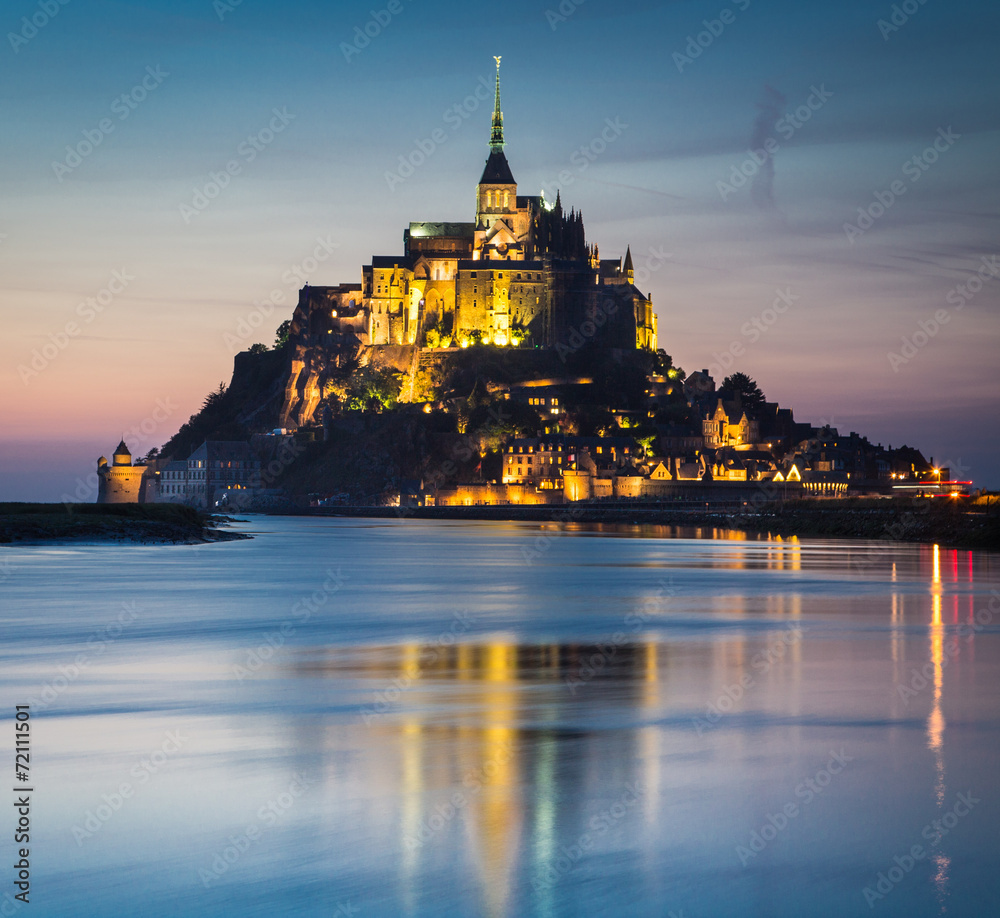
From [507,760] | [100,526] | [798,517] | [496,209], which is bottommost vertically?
[507,760]

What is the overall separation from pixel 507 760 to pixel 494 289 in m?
102

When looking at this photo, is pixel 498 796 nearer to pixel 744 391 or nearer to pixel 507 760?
pixel 507 760

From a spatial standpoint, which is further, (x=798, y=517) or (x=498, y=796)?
(x=798, y=517)

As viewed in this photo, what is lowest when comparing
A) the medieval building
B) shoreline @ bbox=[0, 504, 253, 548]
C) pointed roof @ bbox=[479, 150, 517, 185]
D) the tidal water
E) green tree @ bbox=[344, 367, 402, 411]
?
the tidal water

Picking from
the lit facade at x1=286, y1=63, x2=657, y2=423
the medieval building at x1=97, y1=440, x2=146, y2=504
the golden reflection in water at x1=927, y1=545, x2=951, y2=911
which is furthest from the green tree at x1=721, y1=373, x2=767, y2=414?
the golden reflection in water at x1=927, y1=545, x2=951, y2=911

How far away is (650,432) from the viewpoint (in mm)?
104000

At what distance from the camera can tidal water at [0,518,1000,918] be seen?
26.7 ft

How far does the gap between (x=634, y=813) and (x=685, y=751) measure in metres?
2.58

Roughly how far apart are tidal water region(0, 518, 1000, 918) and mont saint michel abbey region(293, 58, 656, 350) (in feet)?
280

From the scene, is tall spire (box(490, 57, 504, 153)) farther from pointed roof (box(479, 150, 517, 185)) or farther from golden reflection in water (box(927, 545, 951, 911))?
golden reflection in water (box(927, 545, 951, 911))

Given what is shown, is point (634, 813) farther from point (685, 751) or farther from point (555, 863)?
point (685, 751)

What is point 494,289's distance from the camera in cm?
11238

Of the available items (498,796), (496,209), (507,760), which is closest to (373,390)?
(496,209)

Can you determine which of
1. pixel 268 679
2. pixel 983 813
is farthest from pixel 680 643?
pixel 983 813
